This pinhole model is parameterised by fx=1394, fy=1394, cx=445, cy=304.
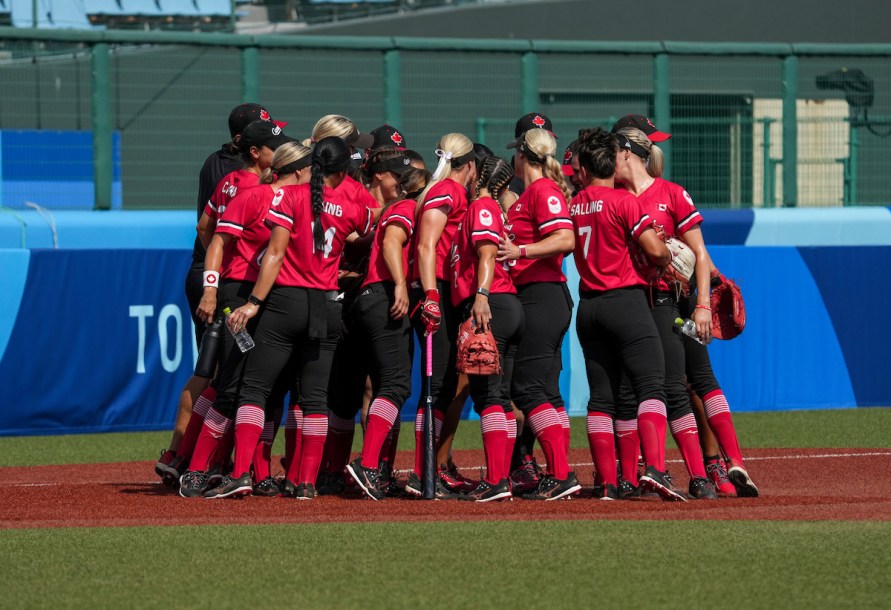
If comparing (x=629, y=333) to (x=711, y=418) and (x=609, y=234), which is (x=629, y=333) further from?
(x=711, y=418)

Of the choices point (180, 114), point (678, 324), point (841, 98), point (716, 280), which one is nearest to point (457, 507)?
point (678, 324)

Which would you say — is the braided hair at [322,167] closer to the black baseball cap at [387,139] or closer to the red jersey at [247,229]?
the red jersey at [247,229]

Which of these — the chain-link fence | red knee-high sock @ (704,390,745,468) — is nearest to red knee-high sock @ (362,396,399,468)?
red knee-high sock @ (704,390,745,468)

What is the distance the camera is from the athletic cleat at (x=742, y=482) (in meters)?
7.80

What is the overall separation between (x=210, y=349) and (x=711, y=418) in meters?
3.01

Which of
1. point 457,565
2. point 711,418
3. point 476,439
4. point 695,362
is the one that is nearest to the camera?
point 457,565

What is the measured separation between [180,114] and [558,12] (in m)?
15.4

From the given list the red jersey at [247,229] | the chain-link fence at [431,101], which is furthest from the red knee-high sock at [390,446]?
the chain-link fence at [431,101]

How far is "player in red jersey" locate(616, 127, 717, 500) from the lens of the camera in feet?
25.4

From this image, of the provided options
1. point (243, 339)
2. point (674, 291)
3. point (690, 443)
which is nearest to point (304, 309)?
point (243, 339)

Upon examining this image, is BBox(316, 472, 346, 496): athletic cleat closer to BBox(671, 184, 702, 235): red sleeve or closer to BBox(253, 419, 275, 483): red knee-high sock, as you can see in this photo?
BBox(253, 419, 275, 483): red knee-high sock

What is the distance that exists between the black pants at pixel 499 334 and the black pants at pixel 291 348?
0.81 meters

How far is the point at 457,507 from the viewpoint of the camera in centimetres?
754

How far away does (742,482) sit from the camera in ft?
25.7
